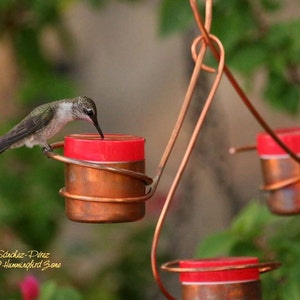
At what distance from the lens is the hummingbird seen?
217cm

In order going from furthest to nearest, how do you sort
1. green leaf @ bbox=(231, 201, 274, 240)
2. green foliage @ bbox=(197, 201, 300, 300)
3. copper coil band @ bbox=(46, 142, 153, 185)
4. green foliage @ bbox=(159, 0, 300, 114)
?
green foliage @ bbox=(159, 0, 300, 114), green leaf @ bbox=(231, 201, 274, 240), green foliage @ bbox=(197, 201, 300, 300), copper coil band @ bbox=(46, 142, 153, 185)

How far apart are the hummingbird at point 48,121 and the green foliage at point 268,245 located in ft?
3.12

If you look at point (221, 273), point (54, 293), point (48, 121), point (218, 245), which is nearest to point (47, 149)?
point (48, 121)

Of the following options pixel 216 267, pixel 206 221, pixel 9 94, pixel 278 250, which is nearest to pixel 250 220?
pixel 278 250

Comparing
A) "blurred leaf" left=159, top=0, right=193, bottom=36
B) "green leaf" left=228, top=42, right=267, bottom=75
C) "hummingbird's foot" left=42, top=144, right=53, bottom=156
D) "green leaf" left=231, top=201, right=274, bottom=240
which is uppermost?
"blurred leaf" left=159, top=0, right=193, bottom=36

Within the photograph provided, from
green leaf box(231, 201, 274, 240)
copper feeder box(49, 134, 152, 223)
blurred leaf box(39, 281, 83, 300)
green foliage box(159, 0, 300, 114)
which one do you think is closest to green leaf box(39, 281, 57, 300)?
blurred leaf box(39, 281, 83, 300)

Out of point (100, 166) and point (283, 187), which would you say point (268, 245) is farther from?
point (100, 166)

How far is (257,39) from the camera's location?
3.57m

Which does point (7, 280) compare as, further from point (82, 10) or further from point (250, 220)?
point (82, 10)

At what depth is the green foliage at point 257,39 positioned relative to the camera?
3.50 meters

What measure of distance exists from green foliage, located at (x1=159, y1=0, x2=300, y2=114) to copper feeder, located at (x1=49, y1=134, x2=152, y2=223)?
4.58 feet

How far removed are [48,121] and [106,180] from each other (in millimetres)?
185

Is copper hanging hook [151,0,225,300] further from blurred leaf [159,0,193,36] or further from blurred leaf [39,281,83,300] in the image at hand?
blurred leaf [159,0,193,36]

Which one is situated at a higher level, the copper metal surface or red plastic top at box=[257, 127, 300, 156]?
red plastic top at box=[257, 127, 300, 156]
